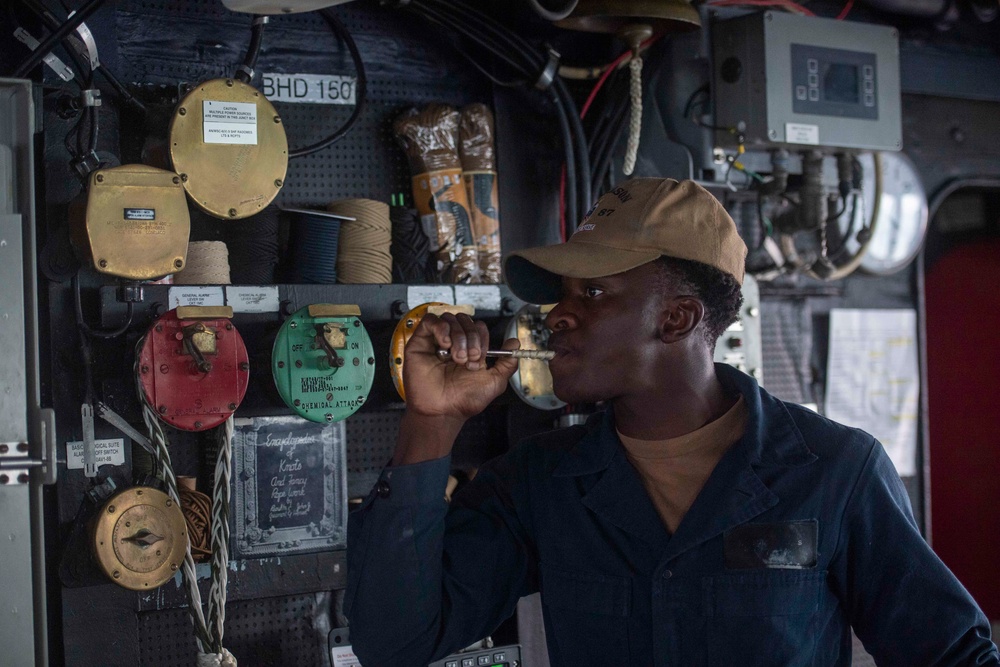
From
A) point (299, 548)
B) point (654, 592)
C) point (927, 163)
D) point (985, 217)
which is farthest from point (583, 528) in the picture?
point (985, 217)

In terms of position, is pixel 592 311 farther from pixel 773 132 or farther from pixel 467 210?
pixel 773 132

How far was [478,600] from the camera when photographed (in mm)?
1713

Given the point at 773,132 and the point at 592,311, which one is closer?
the point at 592,311

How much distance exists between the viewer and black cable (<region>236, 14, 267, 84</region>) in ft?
7.52

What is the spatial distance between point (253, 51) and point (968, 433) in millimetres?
2994

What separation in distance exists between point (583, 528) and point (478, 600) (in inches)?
8.6

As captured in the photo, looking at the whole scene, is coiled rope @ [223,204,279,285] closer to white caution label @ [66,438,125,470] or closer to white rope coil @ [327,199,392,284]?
white rope coil @ [327,199,392,284]

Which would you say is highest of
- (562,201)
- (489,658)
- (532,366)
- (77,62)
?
(77,62)

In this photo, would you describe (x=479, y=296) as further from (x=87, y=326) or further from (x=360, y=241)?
(x=87, y=326)

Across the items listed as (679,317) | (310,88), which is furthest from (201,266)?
(679,317)

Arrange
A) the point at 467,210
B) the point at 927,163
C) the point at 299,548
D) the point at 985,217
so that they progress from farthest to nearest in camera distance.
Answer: the point at 985,217 < the point at 927,163 < the point at 467,210 < the point at 299,548

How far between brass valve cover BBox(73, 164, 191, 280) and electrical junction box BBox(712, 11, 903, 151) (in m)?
1.48

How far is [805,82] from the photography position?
2754 mm

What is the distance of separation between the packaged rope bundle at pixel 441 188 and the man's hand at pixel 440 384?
37.1 inches
